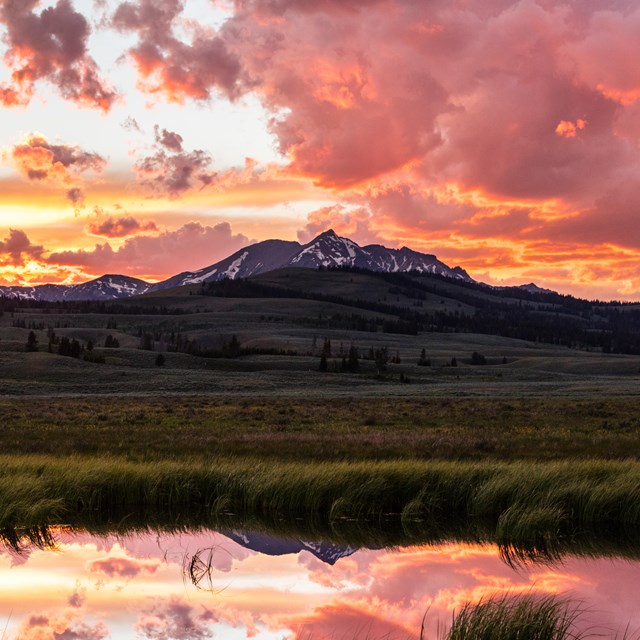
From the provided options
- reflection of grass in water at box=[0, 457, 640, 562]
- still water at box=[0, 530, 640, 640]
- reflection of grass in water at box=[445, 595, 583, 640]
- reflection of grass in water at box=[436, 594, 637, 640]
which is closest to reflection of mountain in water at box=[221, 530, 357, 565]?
still water at box=[0, 530, 640, 640]

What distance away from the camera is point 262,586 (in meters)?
13.9

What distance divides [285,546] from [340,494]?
113 inches

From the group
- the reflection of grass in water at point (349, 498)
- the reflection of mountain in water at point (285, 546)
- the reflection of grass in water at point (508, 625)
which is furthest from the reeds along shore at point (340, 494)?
the reflection of grass in water at point (508, 625)

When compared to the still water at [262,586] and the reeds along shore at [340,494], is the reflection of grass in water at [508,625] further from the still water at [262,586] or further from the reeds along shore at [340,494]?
the reeds along shore at [340,494]

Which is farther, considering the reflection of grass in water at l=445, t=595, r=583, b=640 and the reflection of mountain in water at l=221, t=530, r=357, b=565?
the reflection of mountain in water at l=221, t=530, r=357, b=565

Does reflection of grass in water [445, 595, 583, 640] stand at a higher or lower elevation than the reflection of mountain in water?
higher

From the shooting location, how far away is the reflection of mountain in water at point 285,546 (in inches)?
624

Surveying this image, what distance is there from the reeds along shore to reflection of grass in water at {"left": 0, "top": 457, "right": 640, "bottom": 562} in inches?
1.0

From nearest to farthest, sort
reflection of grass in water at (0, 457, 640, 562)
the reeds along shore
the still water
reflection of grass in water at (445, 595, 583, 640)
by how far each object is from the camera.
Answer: reflection of grass in water at (445, 595, 583, 640)
the still water
reflection of grass in water at (0, 457, 640, 562)
the reeds along shore

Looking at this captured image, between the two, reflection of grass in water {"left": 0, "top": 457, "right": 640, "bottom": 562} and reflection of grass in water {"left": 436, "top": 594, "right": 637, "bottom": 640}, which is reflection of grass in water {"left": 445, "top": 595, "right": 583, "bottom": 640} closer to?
reflection of grass in water {"left": 436, "top": 594, "right": 637, "bottom": 640}

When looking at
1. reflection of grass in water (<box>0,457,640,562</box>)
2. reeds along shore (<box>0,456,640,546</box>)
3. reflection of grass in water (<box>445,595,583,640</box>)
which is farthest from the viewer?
reeds along shore (<box>0,456,640,546</box>)

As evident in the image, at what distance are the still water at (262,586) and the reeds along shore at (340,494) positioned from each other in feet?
4.50

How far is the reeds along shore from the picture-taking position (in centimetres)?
1752

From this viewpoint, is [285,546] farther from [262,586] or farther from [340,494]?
[340,494]
